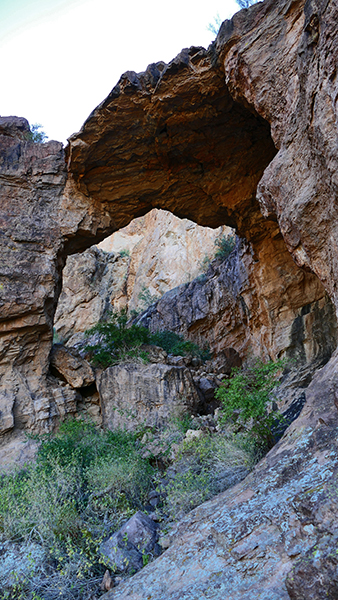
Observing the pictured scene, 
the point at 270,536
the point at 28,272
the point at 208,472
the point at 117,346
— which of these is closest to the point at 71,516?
the point at 208,472

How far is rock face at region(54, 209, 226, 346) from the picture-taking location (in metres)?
25.6

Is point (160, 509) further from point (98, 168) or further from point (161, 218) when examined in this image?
point (161, 218)

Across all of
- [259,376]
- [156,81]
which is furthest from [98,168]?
[259,376]

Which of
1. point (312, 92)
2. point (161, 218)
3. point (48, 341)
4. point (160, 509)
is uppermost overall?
point (161, 218)

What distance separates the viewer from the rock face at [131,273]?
1008 inches

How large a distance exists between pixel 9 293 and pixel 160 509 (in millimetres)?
7392

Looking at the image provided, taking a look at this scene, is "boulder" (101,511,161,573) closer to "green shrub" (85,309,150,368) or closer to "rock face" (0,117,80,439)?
"rock face" (0,117,80,439)

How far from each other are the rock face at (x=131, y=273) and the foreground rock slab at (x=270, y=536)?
797 inches

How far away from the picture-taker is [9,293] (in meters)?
10.6

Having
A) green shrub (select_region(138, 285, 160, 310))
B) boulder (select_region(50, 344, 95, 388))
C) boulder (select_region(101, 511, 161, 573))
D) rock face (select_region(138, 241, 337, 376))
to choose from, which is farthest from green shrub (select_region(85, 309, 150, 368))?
green shrub (select_region(138, 285, 160, 310))

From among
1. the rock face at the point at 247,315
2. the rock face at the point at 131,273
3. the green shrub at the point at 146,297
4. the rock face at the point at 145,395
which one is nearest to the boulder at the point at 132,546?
the rock face at the point at 145,395

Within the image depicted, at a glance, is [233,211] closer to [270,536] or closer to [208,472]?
[208,472]

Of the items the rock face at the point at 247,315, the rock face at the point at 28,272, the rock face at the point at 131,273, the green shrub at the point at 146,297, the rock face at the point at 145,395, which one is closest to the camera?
the rock face at the point at 247,315

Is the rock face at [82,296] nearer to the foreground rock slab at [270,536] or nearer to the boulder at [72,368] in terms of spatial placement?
the boulder at [72,368]
